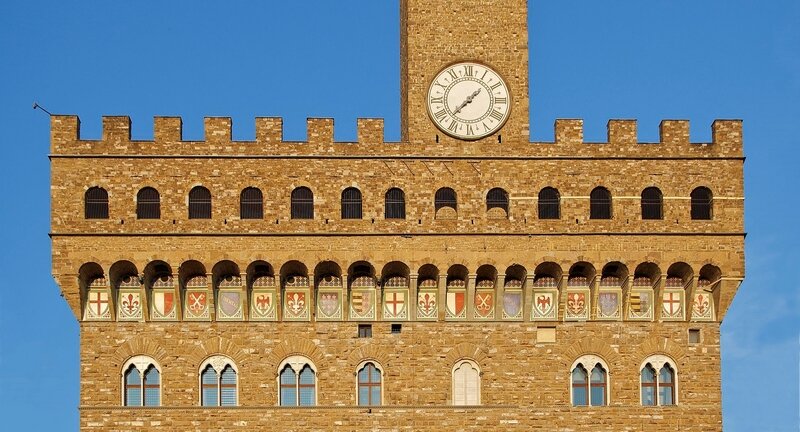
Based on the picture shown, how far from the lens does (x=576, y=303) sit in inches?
2020

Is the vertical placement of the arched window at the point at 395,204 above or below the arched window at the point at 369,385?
above

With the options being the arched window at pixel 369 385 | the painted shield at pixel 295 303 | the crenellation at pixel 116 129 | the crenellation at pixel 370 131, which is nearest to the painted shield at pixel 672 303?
the arched window at pixel 369 385

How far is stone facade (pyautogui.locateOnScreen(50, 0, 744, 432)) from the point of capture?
164 feet

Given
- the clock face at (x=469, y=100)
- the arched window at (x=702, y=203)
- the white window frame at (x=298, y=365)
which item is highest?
the clock face at (x=469, y=100)

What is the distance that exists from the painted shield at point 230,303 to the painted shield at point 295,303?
129cm

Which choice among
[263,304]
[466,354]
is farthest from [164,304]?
[466,354]

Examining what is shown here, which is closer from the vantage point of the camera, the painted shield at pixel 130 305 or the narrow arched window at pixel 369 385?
the narrow arched window at pixel 369 385

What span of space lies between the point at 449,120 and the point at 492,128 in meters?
1.18

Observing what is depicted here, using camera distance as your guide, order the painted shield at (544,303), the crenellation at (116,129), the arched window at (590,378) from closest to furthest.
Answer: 1. the arched window at (590,378)
2. the crenellation at (116,129)
3. the painted shield at (544,303)

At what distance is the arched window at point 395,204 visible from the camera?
1996 inches

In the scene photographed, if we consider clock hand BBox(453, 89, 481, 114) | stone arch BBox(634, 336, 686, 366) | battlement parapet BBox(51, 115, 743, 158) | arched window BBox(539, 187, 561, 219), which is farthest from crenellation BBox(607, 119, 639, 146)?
stone arch BBox(634, 336, 686, 366)

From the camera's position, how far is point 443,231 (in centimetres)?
5047

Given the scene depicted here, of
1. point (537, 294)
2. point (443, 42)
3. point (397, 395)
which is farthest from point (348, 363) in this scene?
point (443, 42)

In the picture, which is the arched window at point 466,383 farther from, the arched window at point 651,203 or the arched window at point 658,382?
the arched window at point 651,203
